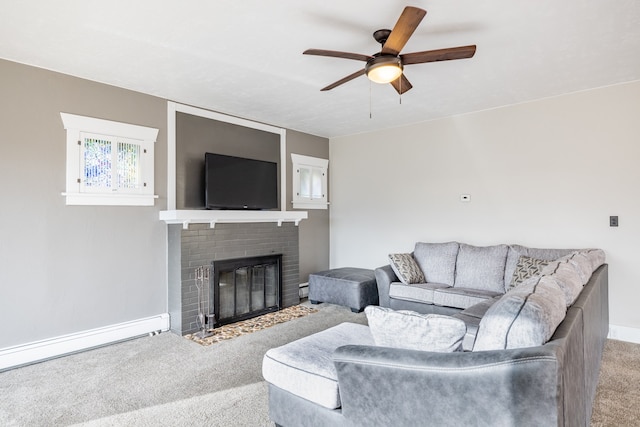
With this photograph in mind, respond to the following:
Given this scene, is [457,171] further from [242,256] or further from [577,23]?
[242,256]

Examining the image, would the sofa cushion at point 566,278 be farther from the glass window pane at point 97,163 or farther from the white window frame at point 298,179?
the white window frame at point 298,179

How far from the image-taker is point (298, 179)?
5715 mm

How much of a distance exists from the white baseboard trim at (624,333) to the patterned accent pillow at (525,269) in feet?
3.28

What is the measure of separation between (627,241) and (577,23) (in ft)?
7.74

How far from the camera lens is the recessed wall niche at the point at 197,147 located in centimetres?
423

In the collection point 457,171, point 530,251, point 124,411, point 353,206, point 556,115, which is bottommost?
point 124,411

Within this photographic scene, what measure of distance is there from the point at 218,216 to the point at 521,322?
11.1 feet

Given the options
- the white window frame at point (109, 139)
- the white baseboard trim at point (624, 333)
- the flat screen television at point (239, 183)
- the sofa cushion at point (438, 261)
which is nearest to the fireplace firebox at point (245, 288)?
the flat screen television at point (239, 183)

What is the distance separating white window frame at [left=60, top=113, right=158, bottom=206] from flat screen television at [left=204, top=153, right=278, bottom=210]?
0.61 metres

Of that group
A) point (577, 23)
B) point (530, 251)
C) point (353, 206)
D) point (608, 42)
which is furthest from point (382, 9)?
point (353, 206)

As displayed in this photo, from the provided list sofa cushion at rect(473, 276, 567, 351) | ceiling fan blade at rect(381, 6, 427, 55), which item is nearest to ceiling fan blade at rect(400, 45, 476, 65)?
ceiling fan blade at rect(381, 6, 427, 55)

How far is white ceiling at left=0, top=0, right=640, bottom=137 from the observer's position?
2.38 m

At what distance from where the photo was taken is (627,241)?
3.68m

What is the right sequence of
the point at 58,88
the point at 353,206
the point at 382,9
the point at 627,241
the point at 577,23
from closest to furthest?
the point at 382,9, the point at 577,23, the point at 58,88, the point at 627,241, the point at 353,206
